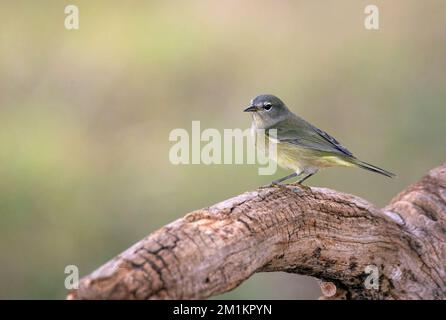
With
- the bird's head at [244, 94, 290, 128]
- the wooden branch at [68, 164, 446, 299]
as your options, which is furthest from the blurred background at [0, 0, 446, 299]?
the wooden branch at [68, 164, 446, 299]

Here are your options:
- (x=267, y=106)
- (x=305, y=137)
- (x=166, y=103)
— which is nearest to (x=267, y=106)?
(x=267, y=106)

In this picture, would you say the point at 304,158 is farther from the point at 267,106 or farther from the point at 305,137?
the point at 267,106

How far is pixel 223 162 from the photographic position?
859cm

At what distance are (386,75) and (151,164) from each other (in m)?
3.57

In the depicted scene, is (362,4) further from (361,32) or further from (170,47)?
(170,47)

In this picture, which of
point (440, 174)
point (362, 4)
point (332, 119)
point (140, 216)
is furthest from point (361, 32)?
point (440, 174)

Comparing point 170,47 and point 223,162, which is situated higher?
point 170,47

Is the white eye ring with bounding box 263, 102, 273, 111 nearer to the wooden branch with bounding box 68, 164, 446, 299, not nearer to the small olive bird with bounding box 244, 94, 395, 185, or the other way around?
the small olive bird with bounding box 244, 94, 395, 185

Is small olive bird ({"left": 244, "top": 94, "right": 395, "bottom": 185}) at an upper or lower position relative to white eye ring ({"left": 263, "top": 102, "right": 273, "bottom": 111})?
lower

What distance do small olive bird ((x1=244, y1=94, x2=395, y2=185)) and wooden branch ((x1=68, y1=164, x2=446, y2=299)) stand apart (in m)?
0.51

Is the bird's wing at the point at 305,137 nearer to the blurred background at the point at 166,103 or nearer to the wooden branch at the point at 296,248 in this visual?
the wooden branch at the point at 296,248

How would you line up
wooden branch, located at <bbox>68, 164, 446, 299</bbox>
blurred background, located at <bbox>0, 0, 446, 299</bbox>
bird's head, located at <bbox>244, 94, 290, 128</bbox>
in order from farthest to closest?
1. blurred background, located at <bbox>0, 0, 446, 299</bbox>
2. bird's head, located at <bbox>244, 94, 290, 128</bbox>
3. wooden branch, located at <bbox>68, 164, 446, 299</bbox>

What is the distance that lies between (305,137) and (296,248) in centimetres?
136

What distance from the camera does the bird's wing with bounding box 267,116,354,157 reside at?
542 cm
